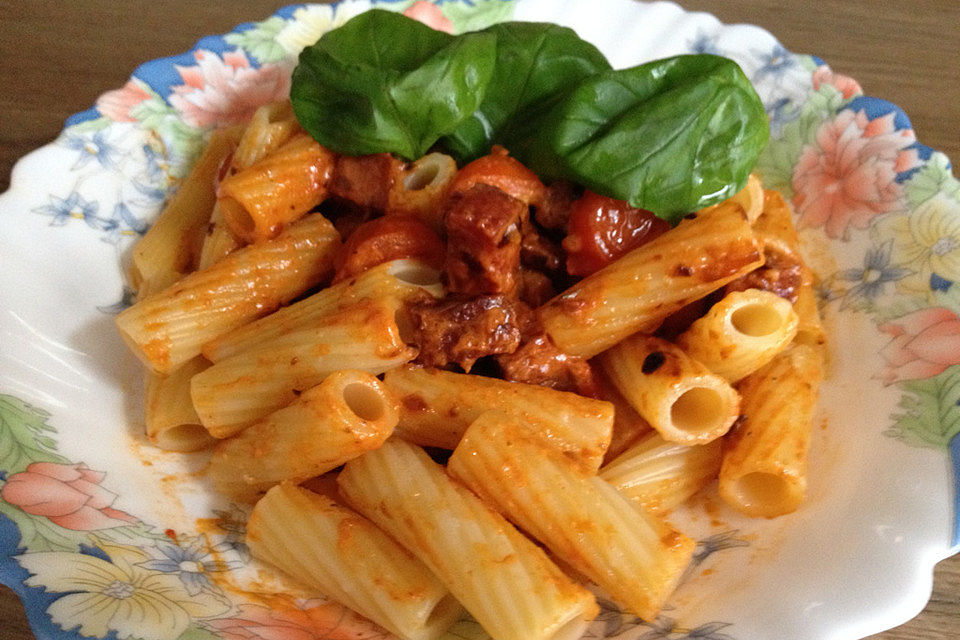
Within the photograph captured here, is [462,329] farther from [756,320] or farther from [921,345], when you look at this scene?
[921,345]

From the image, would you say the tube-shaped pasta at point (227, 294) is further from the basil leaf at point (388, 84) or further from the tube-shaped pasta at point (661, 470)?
the tube-shaped pasta at point (661, 470)

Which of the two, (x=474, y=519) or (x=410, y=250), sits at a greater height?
(x=410, y=250)

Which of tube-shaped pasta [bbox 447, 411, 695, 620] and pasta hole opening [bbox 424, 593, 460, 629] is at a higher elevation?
tube-shaped pasta [bbox 447, 411, 695, 620]

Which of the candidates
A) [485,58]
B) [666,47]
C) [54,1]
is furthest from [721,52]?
[54,1]

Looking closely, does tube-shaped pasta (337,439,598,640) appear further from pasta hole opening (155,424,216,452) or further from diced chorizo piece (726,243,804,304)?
diced chorizo piece (726,243,804,304)

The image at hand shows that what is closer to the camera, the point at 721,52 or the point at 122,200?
the point at 122,200

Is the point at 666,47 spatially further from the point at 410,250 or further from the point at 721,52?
the point at 410,250

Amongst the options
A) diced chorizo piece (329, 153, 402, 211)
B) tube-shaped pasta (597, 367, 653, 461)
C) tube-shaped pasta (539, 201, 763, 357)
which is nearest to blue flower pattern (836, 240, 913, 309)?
tube-shaped pasta (539, 201, 763, 357)
